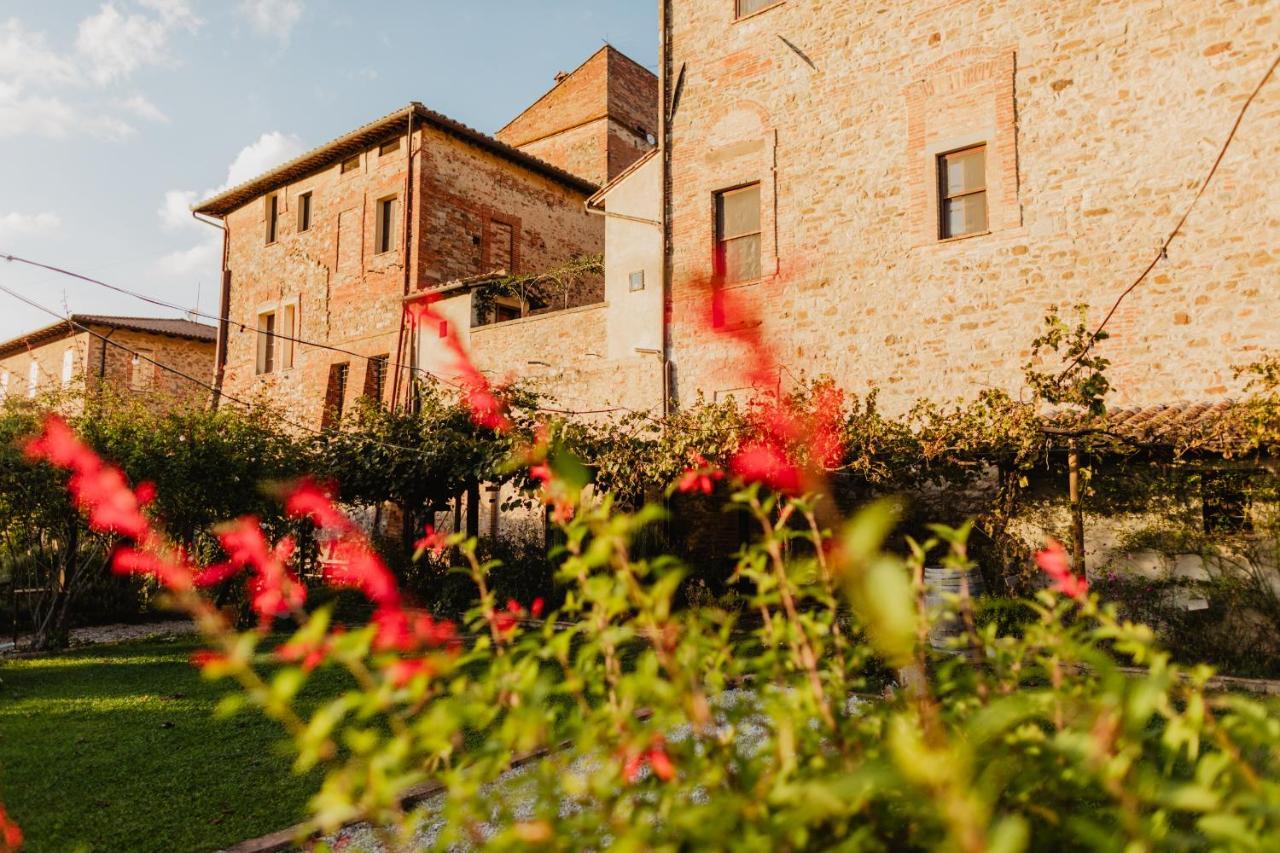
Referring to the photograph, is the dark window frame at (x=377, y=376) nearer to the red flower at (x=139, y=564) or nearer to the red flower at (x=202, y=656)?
the red flower at (x=139, y=564)

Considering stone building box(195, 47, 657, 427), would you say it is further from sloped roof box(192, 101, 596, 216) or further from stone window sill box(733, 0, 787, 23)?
stone window sill box(733, 0, 787, 23)

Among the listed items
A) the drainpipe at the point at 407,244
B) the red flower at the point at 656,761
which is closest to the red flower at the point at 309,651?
the red flower at the point at 656,761

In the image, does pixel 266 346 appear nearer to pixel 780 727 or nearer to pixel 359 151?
pixel 359 151

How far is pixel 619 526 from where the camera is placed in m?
1.52

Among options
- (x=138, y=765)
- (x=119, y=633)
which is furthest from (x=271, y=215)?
(x=138, y=765)

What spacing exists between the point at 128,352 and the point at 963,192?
22867 millimetres

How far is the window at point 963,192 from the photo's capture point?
10414 millimetres

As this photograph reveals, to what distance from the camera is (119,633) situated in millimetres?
11594

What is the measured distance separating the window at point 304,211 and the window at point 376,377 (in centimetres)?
449

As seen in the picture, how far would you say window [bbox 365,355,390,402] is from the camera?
17.2 m

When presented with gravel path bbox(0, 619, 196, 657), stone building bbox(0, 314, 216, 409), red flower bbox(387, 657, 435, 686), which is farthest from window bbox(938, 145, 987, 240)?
stone building bbox(0, 314, 216, 409)

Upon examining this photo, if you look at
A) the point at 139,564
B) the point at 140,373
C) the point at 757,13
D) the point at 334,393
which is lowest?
the point at 139,564

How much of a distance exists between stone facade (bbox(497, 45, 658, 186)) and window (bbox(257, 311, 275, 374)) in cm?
817

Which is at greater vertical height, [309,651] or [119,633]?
[309,651]
